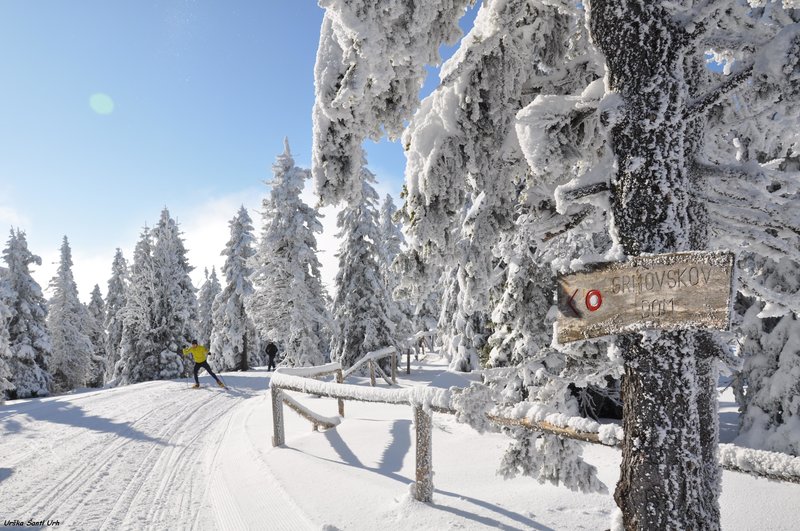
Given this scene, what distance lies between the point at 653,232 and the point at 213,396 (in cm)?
1512

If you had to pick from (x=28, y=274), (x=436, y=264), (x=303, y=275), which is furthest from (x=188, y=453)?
(x=28, y=274)

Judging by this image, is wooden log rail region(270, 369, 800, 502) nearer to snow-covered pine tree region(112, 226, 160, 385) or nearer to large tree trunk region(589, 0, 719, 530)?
large tree trunk region(589, 0, 719, 530)

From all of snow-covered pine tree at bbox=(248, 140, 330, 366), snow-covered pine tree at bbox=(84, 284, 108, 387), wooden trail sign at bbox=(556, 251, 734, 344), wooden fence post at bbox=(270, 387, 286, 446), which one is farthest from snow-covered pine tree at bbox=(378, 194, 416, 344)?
snow-covered pine tree at bbox=(84, 284, 108, 387)

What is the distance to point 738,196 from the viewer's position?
2.73 m

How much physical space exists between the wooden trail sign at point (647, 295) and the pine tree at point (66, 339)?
45.1m

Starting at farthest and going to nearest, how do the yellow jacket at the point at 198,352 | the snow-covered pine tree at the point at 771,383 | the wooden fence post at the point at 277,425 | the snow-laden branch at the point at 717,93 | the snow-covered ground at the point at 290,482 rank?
1. the yellow jacket at the point at 198,352
2. the wooden fence post at the point at 277,425
3. the snow-covered pine tree at the point at 771,383
4. the snow-covered ground at the point at 290,482
5. the snow-laden branch at the point at 717,93

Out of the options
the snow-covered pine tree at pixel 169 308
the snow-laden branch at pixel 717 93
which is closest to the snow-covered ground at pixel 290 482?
the snow-laden branch at pixel 717 93

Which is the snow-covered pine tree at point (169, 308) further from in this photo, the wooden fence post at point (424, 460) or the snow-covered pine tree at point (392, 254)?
the wooden fence post at point (424, 460)

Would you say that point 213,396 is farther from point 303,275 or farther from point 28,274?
point 28,274

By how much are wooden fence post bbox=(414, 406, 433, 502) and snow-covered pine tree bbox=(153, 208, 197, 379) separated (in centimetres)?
2907

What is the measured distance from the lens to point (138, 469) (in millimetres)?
6586

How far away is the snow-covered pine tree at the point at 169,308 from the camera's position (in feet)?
95.2

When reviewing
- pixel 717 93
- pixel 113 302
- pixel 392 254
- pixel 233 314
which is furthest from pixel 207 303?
pixel 717 93

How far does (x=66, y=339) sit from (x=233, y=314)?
17.4m
